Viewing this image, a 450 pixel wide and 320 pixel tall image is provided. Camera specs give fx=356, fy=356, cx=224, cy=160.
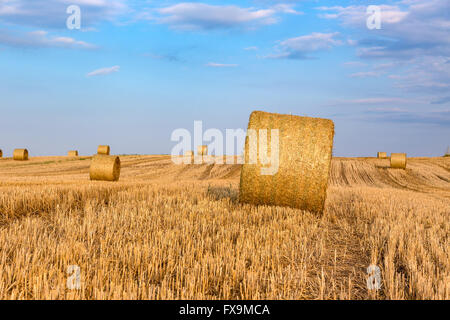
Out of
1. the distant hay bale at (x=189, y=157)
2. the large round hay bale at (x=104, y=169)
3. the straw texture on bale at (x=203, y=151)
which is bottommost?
the large round hay bale at (x=104, y=169)

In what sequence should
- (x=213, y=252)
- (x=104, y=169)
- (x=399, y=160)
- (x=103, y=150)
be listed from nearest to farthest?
1. (x=213, y=252)
2. (x=104, y=169)
3. (x=399, y=160)
4. (x=103, y=150)

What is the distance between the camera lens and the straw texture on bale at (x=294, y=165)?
7.57 metres

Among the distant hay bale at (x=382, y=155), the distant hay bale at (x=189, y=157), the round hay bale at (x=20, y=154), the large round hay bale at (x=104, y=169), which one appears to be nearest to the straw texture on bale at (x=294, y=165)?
the large round hay bale at (x=104, y=169)

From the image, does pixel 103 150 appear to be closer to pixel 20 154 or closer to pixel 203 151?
pixel 20 154

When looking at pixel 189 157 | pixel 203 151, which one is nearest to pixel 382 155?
pixel 203 151

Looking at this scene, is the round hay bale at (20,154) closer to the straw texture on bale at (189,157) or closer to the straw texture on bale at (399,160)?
the straw texture on bale at (189,157)

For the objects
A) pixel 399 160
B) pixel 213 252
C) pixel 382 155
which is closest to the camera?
pixel 213 252

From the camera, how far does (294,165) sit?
7.58 m

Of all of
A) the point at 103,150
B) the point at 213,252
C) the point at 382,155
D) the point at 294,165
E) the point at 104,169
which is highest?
the point at 103,150

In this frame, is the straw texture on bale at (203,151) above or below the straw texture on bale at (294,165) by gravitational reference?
above

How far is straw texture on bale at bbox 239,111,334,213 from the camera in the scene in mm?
7566

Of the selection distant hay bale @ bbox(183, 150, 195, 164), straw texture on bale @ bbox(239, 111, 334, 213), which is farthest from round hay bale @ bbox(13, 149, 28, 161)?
straw texture on bale @ bbox(239, 111, 334, 213)

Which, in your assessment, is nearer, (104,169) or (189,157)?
(104,169)
